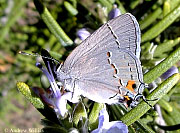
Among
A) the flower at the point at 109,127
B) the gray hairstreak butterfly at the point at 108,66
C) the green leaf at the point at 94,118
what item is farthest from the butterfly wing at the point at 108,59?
the flower at the point at 109,127

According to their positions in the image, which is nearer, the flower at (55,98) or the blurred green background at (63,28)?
the flower at (55,98)

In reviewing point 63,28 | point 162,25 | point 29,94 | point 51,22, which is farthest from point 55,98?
point 63,28

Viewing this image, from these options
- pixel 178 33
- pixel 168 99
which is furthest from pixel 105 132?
pixel 178 33

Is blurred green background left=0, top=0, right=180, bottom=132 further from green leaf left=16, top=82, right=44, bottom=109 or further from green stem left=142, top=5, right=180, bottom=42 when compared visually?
green leaf left=16, top=82, right=44, bottom=109

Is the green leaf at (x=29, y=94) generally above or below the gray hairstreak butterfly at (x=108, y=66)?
above

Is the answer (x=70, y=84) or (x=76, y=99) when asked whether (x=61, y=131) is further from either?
(x=70, y=84)

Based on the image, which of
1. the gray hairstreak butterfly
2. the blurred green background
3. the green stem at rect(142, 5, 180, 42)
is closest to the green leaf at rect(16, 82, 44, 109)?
the gray hairstreak butterfly

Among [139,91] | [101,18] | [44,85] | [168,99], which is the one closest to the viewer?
[139,91]

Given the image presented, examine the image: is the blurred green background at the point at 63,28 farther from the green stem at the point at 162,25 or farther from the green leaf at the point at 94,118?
the green leaf at the point at 94,118
